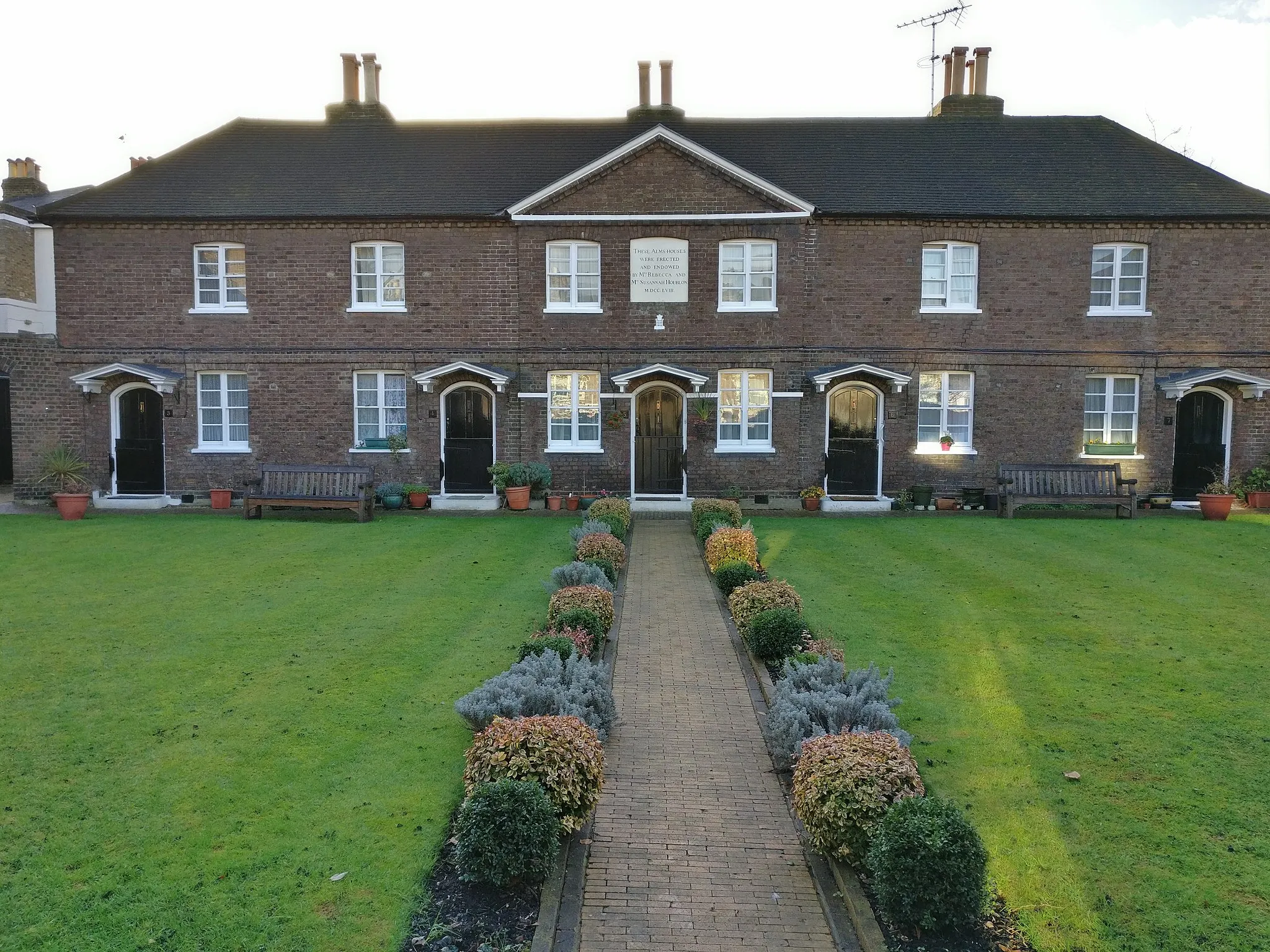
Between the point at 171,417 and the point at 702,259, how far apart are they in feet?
45.8

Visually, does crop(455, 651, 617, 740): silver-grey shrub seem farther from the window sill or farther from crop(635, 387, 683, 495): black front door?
the window sill

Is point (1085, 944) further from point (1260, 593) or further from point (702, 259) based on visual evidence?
point (702, 259)

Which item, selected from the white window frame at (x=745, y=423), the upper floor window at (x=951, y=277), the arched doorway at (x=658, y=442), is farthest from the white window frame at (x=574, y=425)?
the upper floor window at (x=951, y=277)

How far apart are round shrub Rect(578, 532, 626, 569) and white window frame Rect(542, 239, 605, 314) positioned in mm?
8722

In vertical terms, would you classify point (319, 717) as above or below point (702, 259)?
below

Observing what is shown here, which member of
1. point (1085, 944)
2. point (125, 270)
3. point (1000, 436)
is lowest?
point (1085, 944)

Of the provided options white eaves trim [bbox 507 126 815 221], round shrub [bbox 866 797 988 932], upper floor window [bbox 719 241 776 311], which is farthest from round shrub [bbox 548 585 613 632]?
white eaves trim [bbox 507 126 815 221]

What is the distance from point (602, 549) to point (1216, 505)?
15.0m

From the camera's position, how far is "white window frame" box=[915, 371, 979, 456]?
2159cm

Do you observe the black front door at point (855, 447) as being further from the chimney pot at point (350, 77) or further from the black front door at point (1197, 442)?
the chimney pot at point (350, 77)

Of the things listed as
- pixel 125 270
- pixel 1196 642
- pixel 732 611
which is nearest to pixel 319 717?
pixel 732 611

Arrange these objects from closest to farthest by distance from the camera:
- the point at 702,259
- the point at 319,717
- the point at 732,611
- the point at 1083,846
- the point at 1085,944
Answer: the point at 1085,944
the point at 1083,846
the point at 319,717
the point at 732,611
the point at 702,259

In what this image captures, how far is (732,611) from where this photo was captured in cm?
1103

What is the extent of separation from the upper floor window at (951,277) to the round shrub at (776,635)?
1434cm
